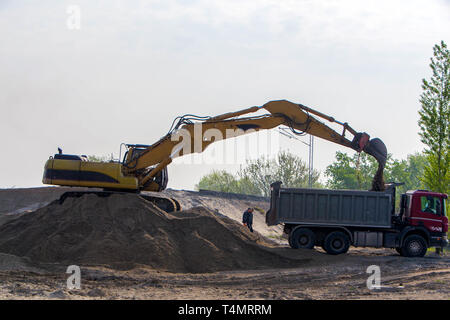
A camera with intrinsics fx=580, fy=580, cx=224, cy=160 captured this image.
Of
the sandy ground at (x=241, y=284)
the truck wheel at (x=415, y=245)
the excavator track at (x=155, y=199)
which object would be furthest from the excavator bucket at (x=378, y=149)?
the excavator track at (x=155, y=199)

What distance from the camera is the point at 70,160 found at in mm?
22703

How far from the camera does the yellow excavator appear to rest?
73.9 ft

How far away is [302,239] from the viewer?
2347cm

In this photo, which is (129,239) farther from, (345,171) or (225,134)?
(345,171)

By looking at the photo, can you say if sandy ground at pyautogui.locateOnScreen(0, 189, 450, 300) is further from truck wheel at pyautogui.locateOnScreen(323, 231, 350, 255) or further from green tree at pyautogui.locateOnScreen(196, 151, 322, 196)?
green tree at pyautogui.locateOnScreen(196, 151, 322, 196)

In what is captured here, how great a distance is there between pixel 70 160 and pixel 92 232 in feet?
12.3

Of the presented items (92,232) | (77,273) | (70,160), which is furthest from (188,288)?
(70,160)

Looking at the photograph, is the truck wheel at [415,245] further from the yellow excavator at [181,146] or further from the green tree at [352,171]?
the green tree at [352,171]

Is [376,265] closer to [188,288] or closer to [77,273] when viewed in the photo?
[188,288]

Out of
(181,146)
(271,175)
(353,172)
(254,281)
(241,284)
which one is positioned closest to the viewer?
(241,284)

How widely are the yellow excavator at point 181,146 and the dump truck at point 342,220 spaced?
1838 mm

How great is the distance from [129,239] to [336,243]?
8.49m

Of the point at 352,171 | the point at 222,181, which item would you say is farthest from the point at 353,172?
the point at 222,181

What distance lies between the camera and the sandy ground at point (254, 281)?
12992 millimetres
